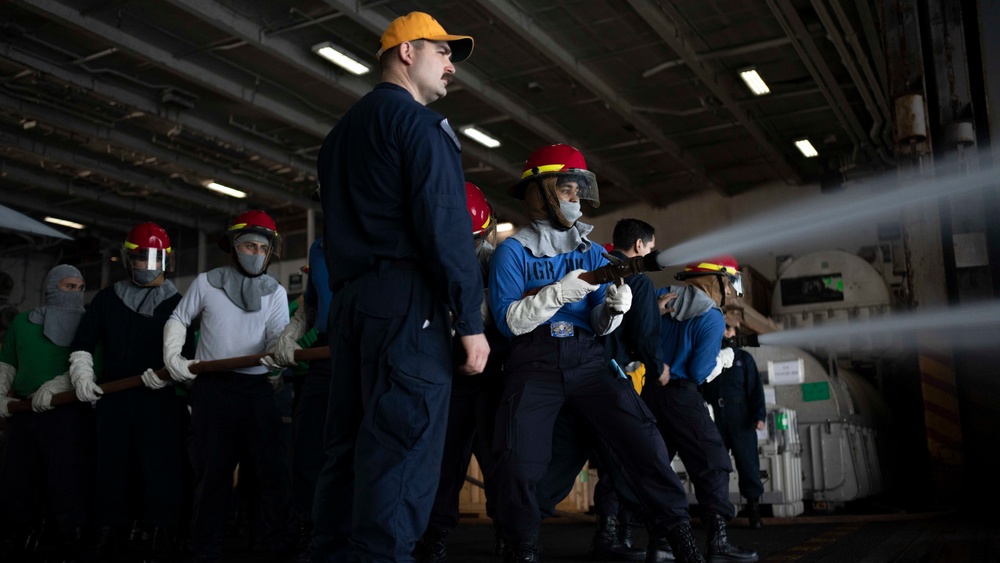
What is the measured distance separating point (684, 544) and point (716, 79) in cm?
1213

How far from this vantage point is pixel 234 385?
16.5 ft

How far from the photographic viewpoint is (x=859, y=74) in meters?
14.3

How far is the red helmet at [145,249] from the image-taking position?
561 cm

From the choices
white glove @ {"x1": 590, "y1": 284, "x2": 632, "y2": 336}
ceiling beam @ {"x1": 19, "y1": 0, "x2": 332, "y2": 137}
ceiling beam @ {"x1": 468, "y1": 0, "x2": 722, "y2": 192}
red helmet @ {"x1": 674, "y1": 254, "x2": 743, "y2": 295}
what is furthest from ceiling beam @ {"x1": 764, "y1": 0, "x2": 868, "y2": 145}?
white glove @ {"x1": 590, "y1": 284, "x2": 632, "y2": 336}

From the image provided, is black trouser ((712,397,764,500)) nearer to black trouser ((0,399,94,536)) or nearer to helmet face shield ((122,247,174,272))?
helmet face shield ((122,247,174,272))

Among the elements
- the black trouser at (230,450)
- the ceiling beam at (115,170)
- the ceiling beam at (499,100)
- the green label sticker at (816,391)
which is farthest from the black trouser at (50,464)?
the ceiling beam at (115,170)

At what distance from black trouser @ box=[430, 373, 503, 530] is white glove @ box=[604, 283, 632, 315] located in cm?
106

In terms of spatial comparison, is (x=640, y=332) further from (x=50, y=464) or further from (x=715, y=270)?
(x=50, y=464)

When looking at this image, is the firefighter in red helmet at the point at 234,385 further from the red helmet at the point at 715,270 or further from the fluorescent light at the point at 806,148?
the fluorescent light at the point at 806,148

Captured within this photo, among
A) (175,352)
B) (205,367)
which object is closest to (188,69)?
(175,352)

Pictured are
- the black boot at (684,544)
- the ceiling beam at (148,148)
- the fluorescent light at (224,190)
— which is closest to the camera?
the black boot at (684,544)

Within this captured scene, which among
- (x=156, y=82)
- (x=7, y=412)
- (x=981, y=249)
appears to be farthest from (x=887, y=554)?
(x=156, y=82)

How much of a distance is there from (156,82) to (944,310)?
41.4 feet

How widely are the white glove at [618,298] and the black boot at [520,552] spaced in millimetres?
1134
